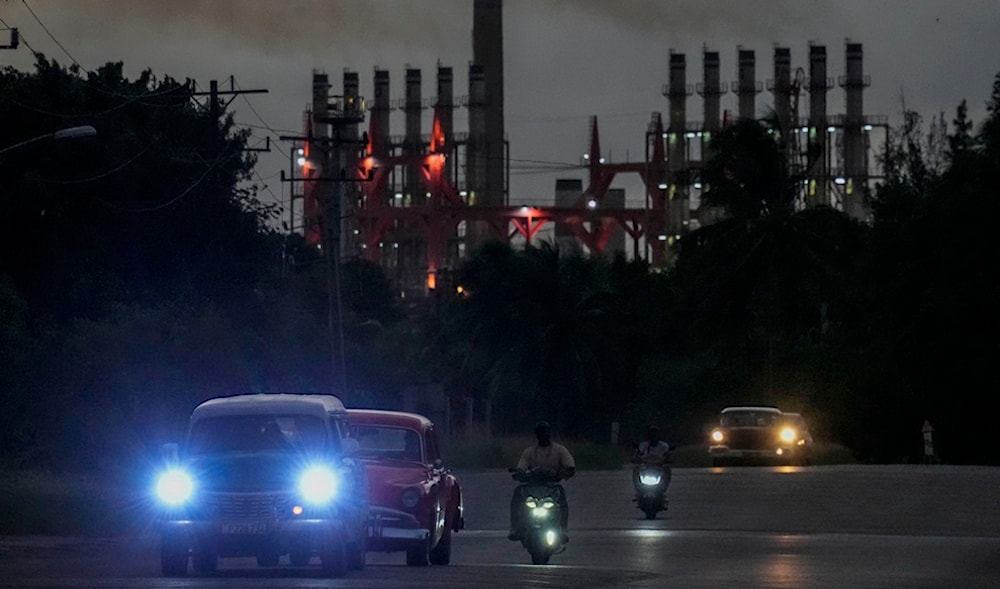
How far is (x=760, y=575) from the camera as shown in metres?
20.5

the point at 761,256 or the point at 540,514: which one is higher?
the point at 761,256

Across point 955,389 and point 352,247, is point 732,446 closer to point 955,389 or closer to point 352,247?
point 955,389

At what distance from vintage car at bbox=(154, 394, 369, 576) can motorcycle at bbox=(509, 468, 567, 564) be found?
346 centimetres

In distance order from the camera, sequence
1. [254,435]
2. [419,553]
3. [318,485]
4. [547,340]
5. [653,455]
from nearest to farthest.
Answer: [318,485]
[254,435]
[419,553]
[653,455]
[547,340]

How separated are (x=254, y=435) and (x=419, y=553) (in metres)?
3.56

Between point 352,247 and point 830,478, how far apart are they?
101014 mm

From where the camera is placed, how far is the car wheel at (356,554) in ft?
66.4

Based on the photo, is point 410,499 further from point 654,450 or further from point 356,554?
point 654,450

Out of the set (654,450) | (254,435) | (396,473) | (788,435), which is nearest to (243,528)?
(254,435)

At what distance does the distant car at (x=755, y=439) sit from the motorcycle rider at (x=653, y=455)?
20.5 m

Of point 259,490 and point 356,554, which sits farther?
point 356,554

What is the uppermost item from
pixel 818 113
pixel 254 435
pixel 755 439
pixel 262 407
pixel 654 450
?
pixel 818 113

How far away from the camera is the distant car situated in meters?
54.0

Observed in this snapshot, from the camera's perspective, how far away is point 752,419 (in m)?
54.6
